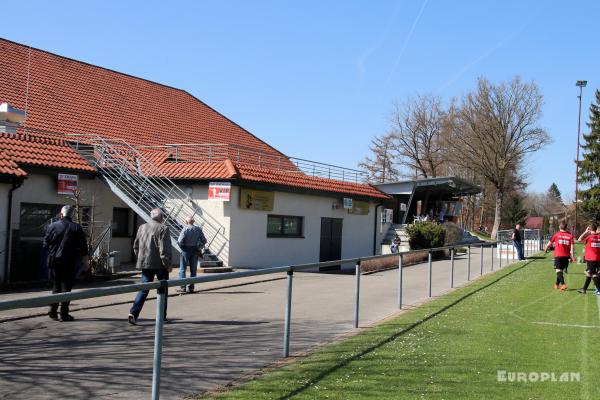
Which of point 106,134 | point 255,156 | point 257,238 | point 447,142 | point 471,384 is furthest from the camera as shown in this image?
point 447,142

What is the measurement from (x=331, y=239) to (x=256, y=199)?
618cm

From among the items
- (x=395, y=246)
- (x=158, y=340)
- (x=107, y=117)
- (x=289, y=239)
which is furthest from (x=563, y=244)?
(x=107, y=117)

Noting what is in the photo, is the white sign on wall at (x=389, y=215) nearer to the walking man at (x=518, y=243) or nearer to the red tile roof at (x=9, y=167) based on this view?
the walking man at (x=518, y=243)

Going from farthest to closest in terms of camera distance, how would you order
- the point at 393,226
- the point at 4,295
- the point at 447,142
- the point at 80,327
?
the point at 447,142 → the point at 393,226 → the point at 4,295 → the point at 80,327

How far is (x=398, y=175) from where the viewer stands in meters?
71.9

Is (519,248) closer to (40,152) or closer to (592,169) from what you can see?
(40,152)

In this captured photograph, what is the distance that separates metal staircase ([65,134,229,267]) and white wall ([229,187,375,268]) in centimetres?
78

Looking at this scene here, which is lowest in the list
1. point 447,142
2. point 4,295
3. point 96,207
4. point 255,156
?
point 4,295

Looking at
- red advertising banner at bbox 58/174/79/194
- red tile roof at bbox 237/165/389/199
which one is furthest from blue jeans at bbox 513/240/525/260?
red advertising banner at bbox 58/174/79/194

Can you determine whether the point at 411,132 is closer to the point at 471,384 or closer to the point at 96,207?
the point at 96,207

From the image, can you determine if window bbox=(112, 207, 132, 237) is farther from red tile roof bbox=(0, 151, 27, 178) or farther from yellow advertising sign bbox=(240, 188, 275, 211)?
red tile roof bbox=(0, 151, 27, 178)

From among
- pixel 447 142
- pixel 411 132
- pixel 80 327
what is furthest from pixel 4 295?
pixel 411 132

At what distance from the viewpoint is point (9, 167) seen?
1609 centimetres

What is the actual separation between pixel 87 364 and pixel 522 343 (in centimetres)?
540
